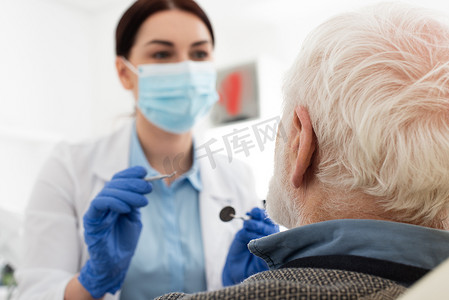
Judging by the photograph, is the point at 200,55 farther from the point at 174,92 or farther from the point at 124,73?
the point at 124,73

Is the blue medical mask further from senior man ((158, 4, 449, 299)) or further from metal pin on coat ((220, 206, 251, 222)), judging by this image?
senior man ((158, 4, 449, 299))

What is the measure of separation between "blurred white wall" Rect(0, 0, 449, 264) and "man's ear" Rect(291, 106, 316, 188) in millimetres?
2009

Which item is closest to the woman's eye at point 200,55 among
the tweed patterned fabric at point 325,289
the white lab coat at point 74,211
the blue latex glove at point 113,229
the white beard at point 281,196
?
the white lab coat at point 74,211

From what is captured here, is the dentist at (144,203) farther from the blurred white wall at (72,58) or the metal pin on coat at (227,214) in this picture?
the blurred white wall at (72,58)

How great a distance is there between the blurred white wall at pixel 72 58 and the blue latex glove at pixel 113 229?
172 cm

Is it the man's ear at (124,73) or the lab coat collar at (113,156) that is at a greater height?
the man's ear at (124,73)

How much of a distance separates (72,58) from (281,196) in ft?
12.1

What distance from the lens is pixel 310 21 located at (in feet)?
10.4

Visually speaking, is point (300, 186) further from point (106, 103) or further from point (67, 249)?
point (106, 103)

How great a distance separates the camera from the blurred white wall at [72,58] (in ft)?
11.1

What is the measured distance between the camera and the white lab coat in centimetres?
133

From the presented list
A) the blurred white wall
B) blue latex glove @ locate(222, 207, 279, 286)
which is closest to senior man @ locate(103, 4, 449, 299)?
blue latex glove @ locate(222, 207, 279, 286)

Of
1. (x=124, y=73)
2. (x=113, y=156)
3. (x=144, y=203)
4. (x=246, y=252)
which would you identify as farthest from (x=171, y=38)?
(x=246, y=252)

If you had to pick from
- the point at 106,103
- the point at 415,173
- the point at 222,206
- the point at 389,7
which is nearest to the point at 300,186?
the point at 415,173
